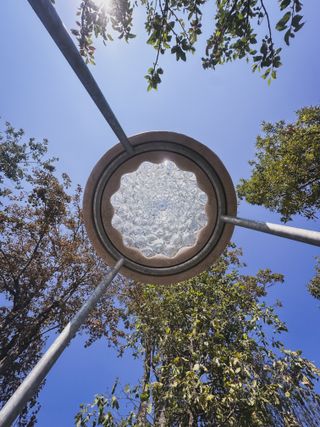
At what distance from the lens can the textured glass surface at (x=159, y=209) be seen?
12.9 ft

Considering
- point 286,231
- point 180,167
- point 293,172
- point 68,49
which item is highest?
point 293,172

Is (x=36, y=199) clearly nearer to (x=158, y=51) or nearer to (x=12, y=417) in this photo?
(x=158, y=51)

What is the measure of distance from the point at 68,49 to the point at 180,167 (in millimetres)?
2134

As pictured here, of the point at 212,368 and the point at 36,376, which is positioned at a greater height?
the point at 212,368

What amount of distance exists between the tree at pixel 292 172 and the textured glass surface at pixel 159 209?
221 inches

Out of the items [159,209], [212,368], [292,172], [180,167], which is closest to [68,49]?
[180,167]

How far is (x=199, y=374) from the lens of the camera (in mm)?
4496

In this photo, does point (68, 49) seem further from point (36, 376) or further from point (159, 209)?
point (159, 209)

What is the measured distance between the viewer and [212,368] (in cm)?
510

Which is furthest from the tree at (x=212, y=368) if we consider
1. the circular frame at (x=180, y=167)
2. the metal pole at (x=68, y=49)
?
the metal pole at (x=68, y=49)

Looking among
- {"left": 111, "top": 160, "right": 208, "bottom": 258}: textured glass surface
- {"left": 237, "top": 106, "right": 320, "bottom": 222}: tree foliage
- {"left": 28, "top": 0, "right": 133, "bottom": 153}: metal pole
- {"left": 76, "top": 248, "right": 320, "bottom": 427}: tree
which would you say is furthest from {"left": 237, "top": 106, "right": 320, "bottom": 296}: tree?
{"left": 28, "top": 0, "right": 133, "bottom": 153}: metal pole

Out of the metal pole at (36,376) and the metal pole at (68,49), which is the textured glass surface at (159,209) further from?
the metal pole at (68,49)

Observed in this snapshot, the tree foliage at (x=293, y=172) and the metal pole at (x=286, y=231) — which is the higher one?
the tree foliage at (x=293, y=172)

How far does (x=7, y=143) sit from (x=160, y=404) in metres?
Result: 13.4
